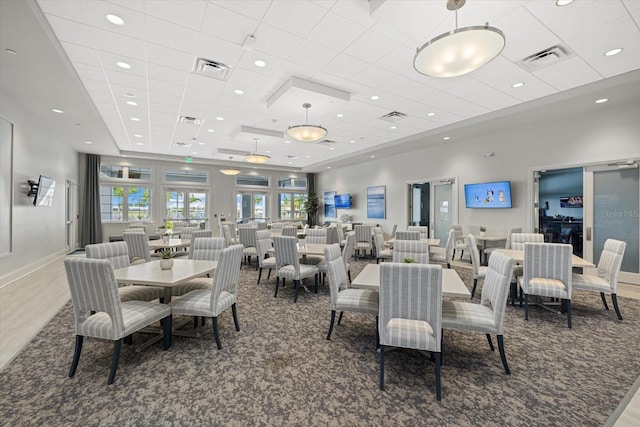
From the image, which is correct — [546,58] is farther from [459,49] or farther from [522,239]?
[522,239]

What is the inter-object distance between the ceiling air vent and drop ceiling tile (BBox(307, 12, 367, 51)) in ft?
9.05

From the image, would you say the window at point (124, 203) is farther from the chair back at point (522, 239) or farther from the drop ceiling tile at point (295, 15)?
the chair back at point (522, 239)

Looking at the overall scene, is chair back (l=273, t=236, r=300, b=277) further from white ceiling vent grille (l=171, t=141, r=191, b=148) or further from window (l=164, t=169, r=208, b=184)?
window (l=164, t=169, r=208, b=184)

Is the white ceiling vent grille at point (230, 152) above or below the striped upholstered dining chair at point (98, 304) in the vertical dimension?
above

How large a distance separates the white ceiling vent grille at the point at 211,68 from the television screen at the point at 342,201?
26.8 ft

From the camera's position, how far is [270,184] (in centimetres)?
1379

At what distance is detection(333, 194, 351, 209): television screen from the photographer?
1203cm

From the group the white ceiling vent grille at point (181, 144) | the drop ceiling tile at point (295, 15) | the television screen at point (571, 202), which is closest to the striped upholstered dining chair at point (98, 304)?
the drop ceiling tile at point (295, 15)

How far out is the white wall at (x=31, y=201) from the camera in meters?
5.23

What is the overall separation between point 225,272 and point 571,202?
25.8 feet

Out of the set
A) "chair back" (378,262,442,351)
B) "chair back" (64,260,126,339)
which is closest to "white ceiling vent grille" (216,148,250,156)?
"chair back" (64,260,126,339)

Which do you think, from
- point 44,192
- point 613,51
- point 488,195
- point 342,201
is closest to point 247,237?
point 44,192

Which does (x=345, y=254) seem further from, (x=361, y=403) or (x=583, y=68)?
(x=583, y=68)

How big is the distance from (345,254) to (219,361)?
2.06 m
